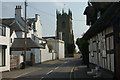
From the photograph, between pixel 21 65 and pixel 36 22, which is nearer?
pixel 21 65

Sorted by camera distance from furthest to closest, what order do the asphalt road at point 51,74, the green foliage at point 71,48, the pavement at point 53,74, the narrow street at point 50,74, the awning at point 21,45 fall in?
the green foliage at point 71,48 → the awning at point 21,45 → the narrow street at point 50,74 → the asphalt road at point 51,74 → the pavement at point 53,74

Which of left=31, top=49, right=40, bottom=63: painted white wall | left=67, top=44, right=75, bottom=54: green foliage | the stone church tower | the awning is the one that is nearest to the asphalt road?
left=31, top=49, right=40, bottom=63: painted white wall

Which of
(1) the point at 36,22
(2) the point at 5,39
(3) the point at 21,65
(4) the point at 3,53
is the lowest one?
(3) the point at 21,65

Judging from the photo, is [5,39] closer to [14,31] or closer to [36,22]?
[14,31]

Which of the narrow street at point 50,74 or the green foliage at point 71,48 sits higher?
the green foliage at point 71,48

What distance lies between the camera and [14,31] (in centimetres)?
4266

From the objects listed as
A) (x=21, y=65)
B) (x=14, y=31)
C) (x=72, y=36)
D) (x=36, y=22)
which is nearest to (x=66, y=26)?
(x=72, y=36)

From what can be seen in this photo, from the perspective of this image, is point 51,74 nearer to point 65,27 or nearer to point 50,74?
point 50,74

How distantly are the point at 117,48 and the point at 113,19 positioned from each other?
1.27m

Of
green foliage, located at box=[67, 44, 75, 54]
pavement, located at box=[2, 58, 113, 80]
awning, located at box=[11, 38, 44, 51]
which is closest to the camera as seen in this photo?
pavement, located at box=[2, 58, 113, 80]

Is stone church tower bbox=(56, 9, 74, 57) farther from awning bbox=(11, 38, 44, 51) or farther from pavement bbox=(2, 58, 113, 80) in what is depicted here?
pavement bbox=(2, 58, 113, 80)

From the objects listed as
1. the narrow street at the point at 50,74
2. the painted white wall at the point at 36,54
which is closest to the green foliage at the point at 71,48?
the painted white wall at the point at 36,54

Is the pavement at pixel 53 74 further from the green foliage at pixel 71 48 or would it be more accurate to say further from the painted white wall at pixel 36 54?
the green foliage at pixel 71 48

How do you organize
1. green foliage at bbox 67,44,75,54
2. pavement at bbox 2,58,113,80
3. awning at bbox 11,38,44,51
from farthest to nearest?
green foliage at bbox 67,44,75,54 → awning at bbox 11,38,44,51 → pavement at bbox 2,58,113,80
